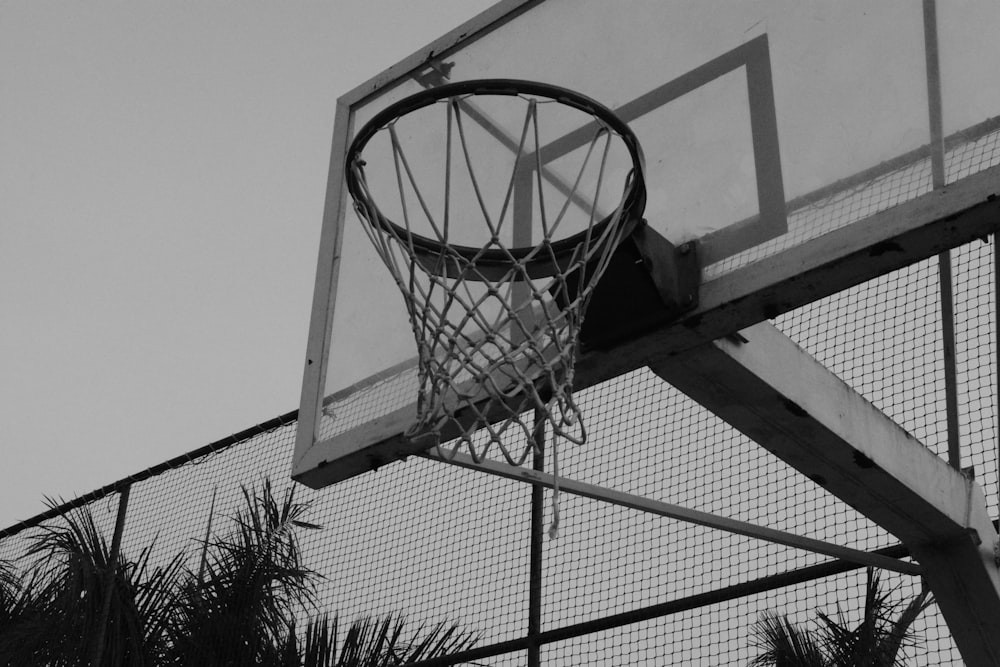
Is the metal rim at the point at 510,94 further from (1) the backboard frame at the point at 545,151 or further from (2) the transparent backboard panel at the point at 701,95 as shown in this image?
(1) the backboard frame at the point at 545,151

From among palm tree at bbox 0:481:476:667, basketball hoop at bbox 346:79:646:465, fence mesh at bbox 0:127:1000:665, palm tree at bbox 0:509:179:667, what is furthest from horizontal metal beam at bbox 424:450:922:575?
palm tree at bbox 0:509:179:667

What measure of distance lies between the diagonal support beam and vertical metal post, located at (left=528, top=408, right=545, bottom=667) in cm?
117

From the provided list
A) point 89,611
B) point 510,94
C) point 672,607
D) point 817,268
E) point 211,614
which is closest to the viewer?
point 817,268

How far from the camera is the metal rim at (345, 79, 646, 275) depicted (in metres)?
A: 2.98

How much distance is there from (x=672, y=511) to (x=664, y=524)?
1.26 meters

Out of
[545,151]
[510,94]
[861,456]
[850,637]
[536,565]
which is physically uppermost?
[545,151]

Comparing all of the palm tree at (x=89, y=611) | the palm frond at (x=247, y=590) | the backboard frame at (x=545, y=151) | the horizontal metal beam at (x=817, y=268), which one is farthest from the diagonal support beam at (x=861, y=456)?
Result: the palm tree at (x=89, y=611)

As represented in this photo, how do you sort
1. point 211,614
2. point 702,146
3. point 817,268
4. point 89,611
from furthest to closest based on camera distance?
point 89,611 < point 211,614 < point 702,146 < point 817,268

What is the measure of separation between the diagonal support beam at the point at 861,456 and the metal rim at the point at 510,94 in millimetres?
380

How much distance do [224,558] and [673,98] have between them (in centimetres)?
303

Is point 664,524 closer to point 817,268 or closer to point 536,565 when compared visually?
point 536,565

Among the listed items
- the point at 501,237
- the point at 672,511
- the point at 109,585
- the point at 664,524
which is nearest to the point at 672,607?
the point at 664,524

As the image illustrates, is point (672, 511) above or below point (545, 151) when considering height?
below

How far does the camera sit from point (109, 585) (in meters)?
5.50
